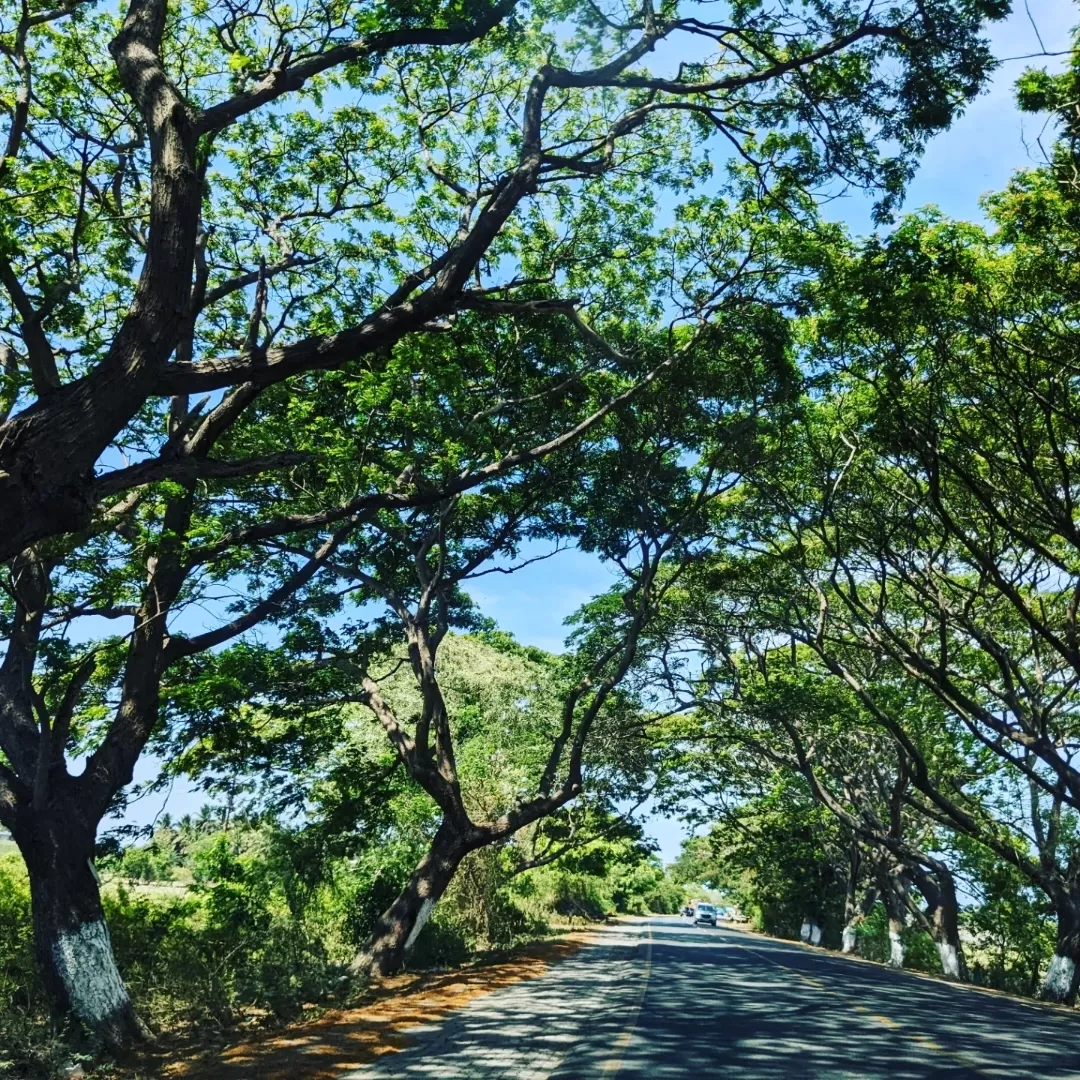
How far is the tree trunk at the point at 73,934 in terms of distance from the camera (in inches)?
388

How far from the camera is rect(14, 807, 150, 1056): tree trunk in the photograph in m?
9.84

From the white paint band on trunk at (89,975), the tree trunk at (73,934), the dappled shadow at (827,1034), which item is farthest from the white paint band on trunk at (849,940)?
the white paint band on trunk at (89,975)

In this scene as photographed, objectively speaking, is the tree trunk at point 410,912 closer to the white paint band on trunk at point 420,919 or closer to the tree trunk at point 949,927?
the white paint band on trunk at point 420,919

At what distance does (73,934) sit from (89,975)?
48 centimetres

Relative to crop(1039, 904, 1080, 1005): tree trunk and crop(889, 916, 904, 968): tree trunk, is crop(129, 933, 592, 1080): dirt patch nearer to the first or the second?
crop(1039, 904, 1080, 1005): tree trunk

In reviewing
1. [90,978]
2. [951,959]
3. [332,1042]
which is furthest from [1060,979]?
[90,978]

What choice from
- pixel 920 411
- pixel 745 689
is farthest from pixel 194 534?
pixel 745 689

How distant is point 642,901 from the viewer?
304ft

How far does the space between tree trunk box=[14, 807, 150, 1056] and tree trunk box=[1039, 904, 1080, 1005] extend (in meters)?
20.2

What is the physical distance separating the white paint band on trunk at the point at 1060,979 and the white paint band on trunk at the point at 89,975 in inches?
806

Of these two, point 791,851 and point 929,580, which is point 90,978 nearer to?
point 929,580

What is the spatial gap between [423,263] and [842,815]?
21.8 meters

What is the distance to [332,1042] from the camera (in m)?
9.29

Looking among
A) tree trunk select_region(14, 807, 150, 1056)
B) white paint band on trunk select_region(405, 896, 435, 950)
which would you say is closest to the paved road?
white paint band on trunk select_region(405, 896, 435, 950)
